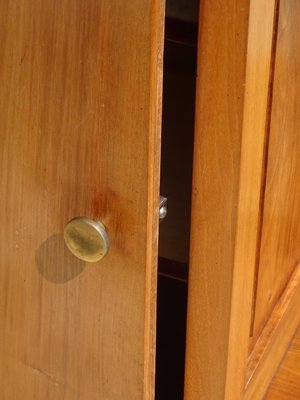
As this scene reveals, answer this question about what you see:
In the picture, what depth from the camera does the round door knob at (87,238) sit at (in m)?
0.67

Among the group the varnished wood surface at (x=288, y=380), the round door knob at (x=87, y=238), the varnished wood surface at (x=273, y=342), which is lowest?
the varnished wood surface at (x=288, y=380)

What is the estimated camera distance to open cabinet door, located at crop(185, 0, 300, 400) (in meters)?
0.69

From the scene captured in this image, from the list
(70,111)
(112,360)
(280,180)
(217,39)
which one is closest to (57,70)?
(70,111)

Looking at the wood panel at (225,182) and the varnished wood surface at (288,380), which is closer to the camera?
the wood panel at (225,182)

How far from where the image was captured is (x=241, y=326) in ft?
2.77

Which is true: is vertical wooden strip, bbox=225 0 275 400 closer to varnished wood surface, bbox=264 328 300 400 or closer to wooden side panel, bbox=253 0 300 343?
wooden side panel, bbox=253 0 300 343

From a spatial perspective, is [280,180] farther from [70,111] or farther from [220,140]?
[70,111]

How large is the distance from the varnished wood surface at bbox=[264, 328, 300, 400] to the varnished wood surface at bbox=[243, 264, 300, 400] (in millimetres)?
14

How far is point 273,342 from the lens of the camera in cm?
114

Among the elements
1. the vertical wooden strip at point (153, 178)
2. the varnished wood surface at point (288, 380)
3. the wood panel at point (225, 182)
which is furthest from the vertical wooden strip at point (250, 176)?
the varnished wood surface at point (288, 380)

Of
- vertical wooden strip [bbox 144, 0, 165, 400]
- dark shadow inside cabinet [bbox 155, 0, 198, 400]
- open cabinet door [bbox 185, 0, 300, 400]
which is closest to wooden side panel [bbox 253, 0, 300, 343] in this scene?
open cabinet door [bbox 185, 0, 300, 400]

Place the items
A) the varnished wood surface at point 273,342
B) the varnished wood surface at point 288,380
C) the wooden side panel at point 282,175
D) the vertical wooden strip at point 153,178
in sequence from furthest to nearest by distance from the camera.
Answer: the varnished wood surface at point 288,380
the varnished wood surface at point 273,342
the wooden side panel at point 282,175
the vertical wooden strip at point 153,178

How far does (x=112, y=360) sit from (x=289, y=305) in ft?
1.75

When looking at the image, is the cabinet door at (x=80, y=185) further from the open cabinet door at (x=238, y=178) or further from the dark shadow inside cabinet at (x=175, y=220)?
the dark shadow inside cabinet at (x=175, y=220)
